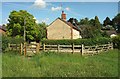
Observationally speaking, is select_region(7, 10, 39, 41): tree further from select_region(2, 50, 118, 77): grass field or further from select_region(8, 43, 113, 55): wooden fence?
select_region(2, 50, 118, 77): grass field

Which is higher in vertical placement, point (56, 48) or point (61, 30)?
point (61, 30)

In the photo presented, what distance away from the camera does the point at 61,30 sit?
50.3 meters

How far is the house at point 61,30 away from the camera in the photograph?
162 ft

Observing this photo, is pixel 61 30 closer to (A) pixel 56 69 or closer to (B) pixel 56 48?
(B) pixel 56 48

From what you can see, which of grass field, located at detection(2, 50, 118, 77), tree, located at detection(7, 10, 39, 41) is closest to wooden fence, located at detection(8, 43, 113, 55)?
grass field, located at detection(2, 50, 118, 77)

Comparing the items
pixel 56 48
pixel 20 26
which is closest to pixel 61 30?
pixel 20 26

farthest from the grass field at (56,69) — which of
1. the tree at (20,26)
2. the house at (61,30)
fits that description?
the tree at (20,26)

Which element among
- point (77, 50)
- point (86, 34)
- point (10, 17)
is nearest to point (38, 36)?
point (10, 17)

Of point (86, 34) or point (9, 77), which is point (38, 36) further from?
point (9, 77)

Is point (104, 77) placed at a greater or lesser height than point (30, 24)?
lesser

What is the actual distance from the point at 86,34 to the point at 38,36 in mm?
12633

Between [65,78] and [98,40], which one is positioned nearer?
[65,78]

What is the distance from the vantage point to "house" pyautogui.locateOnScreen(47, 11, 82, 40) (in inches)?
1948

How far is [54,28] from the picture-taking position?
50.9m
